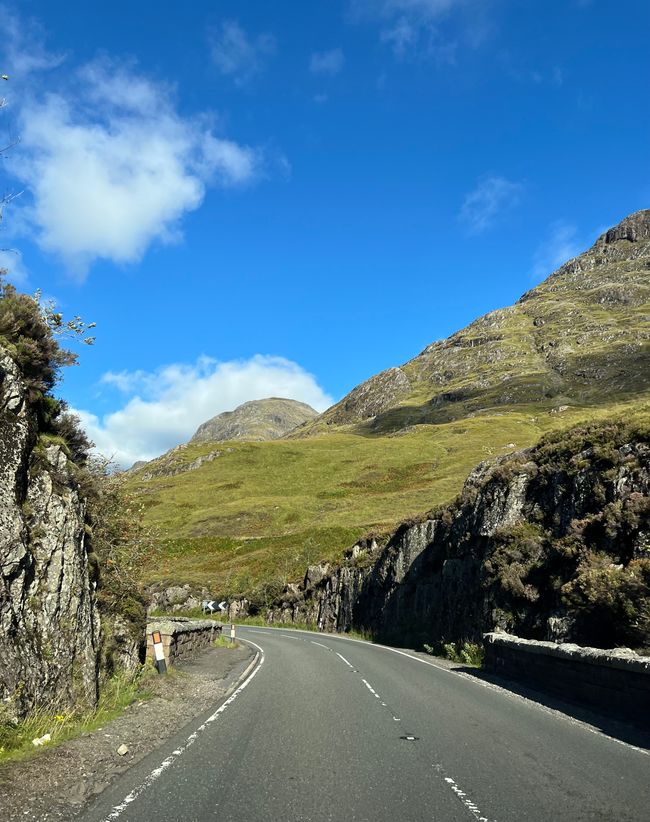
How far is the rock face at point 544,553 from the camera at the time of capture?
14586mm

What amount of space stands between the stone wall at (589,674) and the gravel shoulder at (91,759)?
757cm

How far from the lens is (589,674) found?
11.4 meters

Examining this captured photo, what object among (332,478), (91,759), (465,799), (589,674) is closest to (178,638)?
(91,759)

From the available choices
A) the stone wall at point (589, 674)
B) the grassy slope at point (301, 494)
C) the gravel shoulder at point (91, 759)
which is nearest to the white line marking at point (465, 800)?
the gravel shoulder at point (91, 759)

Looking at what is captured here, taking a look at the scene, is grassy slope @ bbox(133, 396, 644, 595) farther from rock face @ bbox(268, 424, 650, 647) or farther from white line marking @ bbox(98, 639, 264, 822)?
white line marking @ bbox(98, 639, 264, 822)

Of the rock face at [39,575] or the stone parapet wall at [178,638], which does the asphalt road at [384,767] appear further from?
the stone parapet wall at [178,638]

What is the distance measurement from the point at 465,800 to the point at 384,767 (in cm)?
144

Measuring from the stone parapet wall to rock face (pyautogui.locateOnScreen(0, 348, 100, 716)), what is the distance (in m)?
5.63

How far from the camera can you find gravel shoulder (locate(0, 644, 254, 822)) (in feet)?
18.4

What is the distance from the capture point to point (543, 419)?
143m

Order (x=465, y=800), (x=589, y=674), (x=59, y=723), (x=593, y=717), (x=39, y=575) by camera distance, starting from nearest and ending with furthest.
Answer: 1. (x=465, y=800)
2. (x=59, y=723)
3. (x=39, y=575)
4. (x=593, y=717)
5. (x=589, y=674)

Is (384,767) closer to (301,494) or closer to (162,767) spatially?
(162,767)

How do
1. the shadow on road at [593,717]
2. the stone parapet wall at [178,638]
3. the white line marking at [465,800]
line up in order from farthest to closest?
the stone parapet wall at [178,638]
the shadow on road at [593,717]
the white line marking at [465,800]

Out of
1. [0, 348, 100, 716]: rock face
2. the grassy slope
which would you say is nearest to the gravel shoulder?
[0, 348, 100, 716]: rock face
